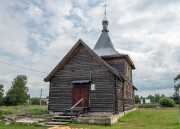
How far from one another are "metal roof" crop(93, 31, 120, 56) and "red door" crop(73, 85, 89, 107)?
5879 mm

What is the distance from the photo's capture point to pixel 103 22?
1225 inches

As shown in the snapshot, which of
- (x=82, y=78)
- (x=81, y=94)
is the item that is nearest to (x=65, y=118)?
(x=81, y=94)

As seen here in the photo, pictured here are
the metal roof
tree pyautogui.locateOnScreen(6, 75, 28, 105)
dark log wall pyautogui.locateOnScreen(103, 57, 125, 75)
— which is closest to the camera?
dark log wall pyautogui.locateOnScreen(103, 57, 125, 75)

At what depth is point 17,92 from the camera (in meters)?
74.4

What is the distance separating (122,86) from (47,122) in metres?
9.43

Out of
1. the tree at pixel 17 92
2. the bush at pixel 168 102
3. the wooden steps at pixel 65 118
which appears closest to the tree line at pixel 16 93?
the tree at pixel 17 92

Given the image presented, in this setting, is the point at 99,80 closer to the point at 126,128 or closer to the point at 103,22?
the point at 126,128

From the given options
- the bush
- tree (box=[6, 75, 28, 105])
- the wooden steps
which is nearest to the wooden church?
the wooden steps

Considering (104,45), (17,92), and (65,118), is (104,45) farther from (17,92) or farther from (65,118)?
(17,92)

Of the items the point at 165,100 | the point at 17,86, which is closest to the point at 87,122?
the point at 165,100

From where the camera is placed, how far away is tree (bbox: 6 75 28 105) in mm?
73375

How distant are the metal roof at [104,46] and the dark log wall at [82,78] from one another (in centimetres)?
456

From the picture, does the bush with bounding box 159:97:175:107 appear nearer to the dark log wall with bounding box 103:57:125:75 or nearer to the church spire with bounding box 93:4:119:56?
the church spire with bounding box 93:4:119:56

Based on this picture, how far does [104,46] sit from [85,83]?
7.60 metres
